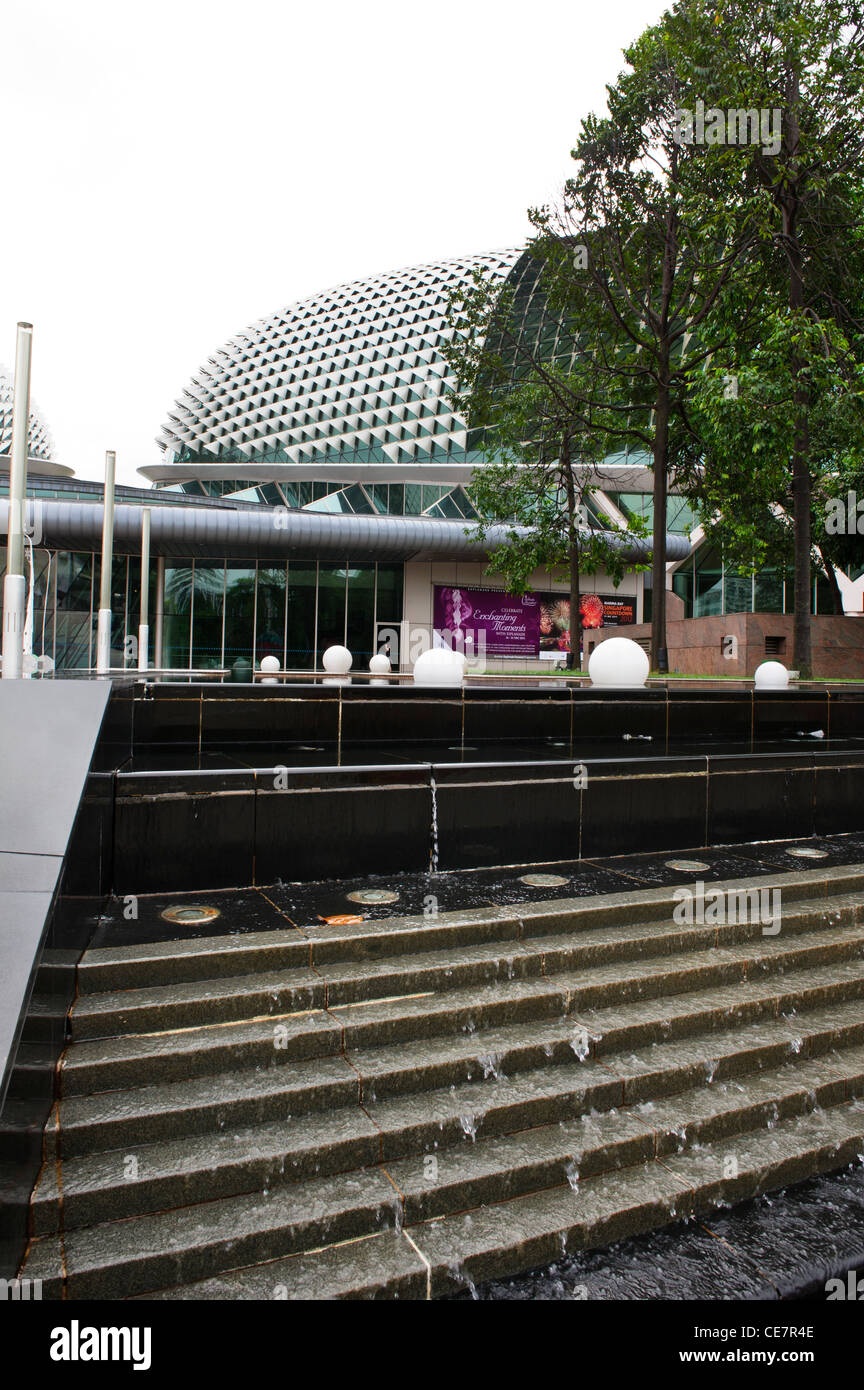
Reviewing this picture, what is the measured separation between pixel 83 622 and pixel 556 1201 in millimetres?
33560

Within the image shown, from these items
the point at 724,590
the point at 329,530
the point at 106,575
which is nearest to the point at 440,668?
the point at 106,575

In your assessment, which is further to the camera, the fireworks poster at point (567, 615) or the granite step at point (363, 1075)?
the fireworks poster at point (567, 615)

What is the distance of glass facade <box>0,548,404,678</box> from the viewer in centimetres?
3325

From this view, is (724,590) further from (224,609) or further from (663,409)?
(663,409)

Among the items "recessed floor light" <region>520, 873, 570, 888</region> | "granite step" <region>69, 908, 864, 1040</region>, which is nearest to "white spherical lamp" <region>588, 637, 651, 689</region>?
"recessed floor light" <region>520, 873, 570, 888</region>

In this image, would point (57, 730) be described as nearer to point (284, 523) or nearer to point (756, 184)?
point (756, 184)

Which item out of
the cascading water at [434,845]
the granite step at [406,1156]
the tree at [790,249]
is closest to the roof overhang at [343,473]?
the tree at [790,249]

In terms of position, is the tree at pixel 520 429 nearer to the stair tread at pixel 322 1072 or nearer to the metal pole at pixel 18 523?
the metal pole at pixel 18 523

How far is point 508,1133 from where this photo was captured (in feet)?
12.4

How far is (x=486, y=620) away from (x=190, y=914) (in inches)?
1299

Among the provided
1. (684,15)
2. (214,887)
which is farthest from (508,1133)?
(684,15)

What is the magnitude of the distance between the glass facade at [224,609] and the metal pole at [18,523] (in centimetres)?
2305

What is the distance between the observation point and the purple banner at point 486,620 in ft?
122
